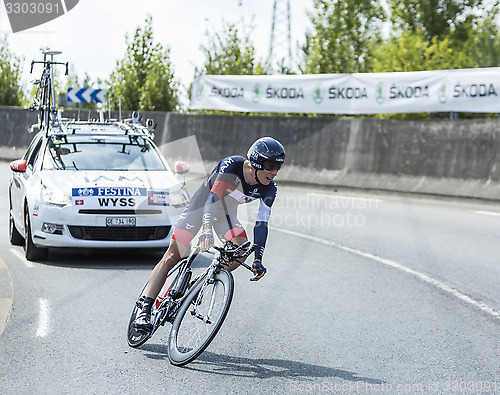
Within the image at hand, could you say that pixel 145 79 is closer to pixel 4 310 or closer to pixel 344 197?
pixel 344 197

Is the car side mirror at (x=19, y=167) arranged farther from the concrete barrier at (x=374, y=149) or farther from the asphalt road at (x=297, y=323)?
the concrete barrier at (x=374, y=149)

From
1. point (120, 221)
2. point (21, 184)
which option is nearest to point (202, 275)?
point (120, 221)

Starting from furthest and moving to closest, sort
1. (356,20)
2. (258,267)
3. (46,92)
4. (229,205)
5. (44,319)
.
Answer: (356,20) → (46,92) → (44,319) → (229,205) → (258,267)

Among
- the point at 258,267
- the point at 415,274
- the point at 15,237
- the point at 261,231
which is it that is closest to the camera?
the point at 258,267

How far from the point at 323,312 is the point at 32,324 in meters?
2.54

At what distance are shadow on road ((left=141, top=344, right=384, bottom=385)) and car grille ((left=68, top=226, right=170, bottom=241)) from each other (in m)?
3.76

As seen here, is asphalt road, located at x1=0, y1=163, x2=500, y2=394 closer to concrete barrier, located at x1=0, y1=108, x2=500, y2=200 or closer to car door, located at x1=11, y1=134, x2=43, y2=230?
car door, located at x1=11, y1=134, x2=43, y2=230

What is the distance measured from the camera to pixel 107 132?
1127 cm

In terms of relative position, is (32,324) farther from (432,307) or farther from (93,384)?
(432,307)

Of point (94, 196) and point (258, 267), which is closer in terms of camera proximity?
point (258, 267)

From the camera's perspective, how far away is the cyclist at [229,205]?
5641 millimetres

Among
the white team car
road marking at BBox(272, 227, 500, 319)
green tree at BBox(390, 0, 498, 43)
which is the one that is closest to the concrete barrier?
road marking at BBox(272, 227, 500, 319)

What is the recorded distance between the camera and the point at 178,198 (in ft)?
33.3

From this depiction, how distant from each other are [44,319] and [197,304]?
191 centimetres
